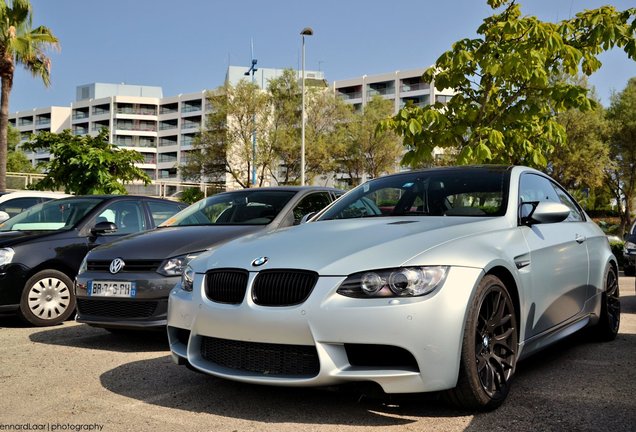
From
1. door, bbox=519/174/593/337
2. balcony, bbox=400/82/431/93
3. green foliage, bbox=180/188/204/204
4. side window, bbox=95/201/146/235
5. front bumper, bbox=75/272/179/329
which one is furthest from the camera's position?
balcony, bbox=400/82/431/93

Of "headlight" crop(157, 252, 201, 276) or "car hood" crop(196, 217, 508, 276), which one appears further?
"headlight" crop(157, 252, 201, 276)

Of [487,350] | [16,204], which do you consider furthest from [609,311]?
[16,204]

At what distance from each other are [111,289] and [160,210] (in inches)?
100

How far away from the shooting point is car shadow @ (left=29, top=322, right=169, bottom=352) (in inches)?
220

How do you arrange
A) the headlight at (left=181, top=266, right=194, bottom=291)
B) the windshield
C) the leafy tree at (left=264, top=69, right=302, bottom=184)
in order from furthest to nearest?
the leafy tree at (left=264, top=69, right=302, bottom=184), the windshield, the headlight at (left=181, top=266, right=194, bottom=291)

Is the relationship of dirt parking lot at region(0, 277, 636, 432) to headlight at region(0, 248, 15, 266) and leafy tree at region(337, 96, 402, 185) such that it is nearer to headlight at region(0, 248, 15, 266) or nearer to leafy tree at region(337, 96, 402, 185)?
headlight at region(0, 248, 15, 266)

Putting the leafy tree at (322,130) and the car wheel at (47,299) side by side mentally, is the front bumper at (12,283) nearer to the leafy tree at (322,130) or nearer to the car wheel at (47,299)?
the car wheel at (47,299)

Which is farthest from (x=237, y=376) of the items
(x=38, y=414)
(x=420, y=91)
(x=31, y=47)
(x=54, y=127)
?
(x=54, y=127)

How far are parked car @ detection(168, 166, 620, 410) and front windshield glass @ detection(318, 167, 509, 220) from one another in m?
0.03

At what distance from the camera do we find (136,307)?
533 centimetres

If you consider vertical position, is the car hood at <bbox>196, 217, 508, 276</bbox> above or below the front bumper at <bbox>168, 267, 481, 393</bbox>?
above

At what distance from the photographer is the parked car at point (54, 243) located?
657 cm

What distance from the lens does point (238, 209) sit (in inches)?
258

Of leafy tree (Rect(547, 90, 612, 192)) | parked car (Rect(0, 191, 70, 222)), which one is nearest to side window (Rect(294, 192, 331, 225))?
parked car (Rect(0, 191, 70, 222))
